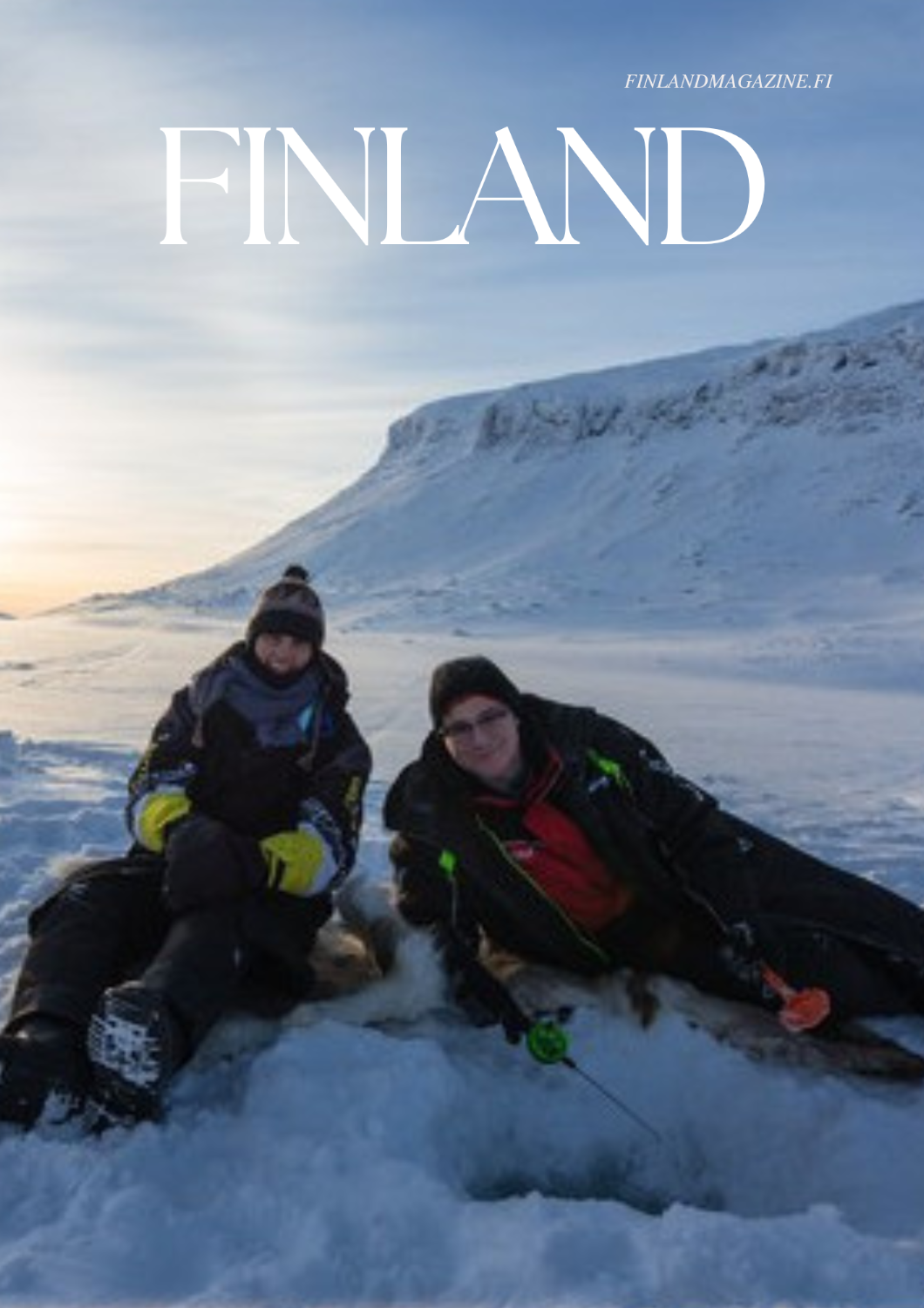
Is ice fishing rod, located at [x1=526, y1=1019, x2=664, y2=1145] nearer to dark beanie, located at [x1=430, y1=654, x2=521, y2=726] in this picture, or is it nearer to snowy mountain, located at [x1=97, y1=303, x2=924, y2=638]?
dark beanie, located at [x1=430, y1=654, x2=521, y2=726]

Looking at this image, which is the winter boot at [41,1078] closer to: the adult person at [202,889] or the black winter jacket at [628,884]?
the adult person at [202,889]

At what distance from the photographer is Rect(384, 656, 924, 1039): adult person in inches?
168

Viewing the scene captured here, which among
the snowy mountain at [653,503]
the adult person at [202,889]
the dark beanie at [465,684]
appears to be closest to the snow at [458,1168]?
the adult person at [202,889]

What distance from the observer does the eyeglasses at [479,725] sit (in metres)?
4.19

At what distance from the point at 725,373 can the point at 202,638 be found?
195ft

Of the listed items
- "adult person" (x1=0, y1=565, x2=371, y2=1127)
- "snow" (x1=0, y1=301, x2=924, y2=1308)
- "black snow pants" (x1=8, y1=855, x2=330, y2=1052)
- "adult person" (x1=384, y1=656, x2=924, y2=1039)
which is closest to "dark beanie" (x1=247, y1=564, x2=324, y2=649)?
"adult person" (x1=0, y1=565, x2=371, y2=1127)

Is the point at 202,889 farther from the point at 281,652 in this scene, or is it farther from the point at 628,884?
the point at 628,884

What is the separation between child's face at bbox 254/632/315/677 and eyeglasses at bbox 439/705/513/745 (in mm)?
761

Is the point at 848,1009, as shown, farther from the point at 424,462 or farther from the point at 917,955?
the point at 424,462

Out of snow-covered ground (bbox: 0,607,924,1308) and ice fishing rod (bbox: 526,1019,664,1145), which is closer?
snow-covered ground (bbox: 0,607,924,1308)

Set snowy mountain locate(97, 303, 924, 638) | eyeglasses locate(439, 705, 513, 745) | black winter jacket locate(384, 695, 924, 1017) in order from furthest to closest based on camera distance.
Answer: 1. snowy mountain locate(97, 303, 924, 638)
2. black winter jacket locate(384, 695, 924, 1017)
3. eyeglasses locate(439, 705, 513, 745)

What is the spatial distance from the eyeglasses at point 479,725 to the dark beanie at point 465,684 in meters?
0.05

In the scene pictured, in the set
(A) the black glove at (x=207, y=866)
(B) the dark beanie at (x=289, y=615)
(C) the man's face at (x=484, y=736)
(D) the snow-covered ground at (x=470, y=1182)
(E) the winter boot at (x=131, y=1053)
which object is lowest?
(D) the snow-covered ground at (x=470, y=1182)

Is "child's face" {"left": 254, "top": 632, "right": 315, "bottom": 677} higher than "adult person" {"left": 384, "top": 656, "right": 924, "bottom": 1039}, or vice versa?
"child's face" {"left": 254, "top": 632, "right": 315, "bottom": 677}
